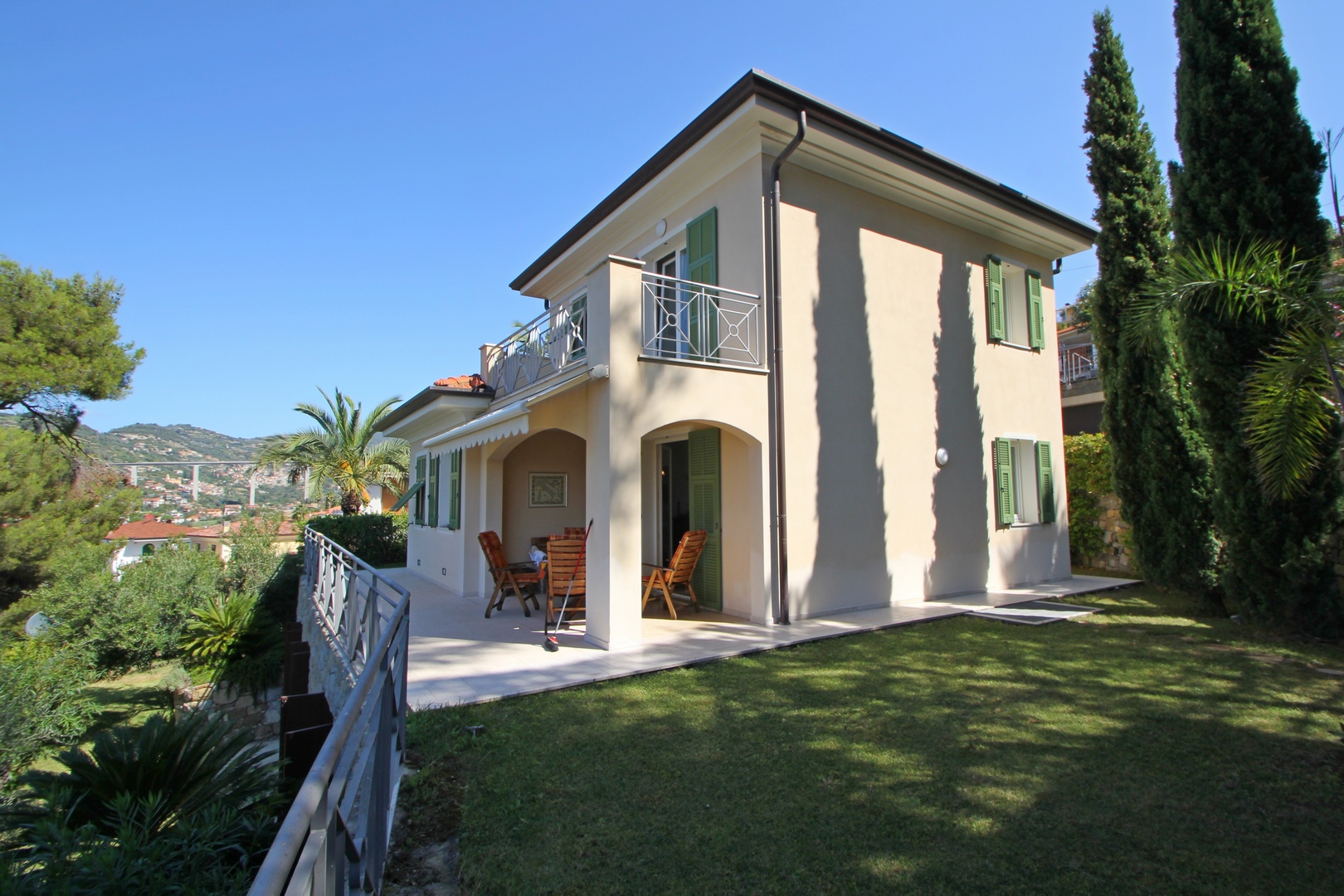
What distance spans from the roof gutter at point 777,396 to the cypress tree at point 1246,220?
595 centimetres

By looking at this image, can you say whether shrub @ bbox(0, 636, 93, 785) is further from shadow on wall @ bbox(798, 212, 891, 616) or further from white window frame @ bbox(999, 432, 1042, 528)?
white window frame @ bbox(999, 432, 1042, 528)

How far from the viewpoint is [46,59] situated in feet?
52.4

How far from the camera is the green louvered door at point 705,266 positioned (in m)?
11.7

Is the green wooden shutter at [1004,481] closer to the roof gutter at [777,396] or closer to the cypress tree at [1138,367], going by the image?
the cypress tree at [1138,367]

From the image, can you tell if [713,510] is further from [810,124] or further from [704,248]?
[810,124]

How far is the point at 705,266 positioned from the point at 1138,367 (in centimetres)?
847

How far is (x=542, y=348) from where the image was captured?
13.2m

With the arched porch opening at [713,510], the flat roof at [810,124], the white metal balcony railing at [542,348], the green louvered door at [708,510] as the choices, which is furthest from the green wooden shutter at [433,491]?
the green louvered door at [708,510]

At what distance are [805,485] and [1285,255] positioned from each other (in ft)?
24.5

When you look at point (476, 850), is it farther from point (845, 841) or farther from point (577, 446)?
point (577, 446)

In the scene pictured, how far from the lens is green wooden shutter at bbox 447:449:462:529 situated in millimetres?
14461

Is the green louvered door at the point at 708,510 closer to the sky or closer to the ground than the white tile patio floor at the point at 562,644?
closer to the sky

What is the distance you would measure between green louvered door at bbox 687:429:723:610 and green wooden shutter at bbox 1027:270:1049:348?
9145 millimetres

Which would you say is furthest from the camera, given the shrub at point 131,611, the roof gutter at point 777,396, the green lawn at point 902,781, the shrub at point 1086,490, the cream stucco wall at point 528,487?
the shrub at point 1086,490
